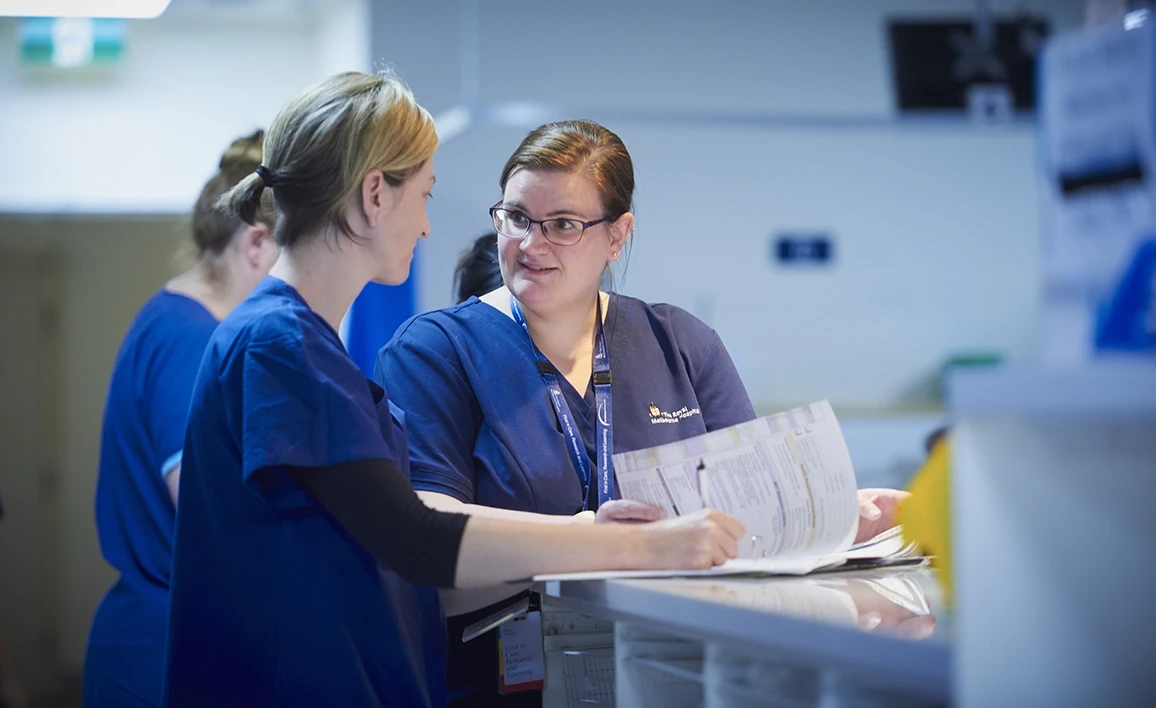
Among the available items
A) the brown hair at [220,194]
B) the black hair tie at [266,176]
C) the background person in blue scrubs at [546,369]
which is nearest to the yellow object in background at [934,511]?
the background person in blue scrubs at [546,369]

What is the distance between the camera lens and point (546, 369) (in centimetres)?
175

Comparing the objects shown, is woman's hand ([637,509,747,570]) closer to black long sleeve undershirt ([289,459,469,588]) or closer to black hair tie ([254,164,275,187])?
black long sleeve undershirt ([289,459,469,588])

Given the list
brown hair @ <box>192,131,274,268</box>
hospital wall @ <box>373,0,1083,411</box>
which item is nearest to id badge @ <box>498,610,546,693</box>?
brown hair @ <box>192,131,274,268</box>

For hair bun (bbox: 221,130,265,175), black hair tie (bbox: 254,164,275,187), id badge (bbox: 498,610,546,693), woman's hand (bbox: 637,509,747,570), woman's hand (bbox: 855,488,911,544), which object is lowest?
id badge (bbox: 498,610,546,693)

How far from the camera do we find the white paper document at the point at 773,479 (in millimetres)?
1276

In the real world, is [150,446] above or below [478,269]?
below

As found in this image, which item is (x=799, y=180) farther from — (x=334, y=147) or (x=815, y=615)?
(x=815, y=615)

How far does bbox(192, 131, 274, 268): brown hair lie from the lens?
2.19 m

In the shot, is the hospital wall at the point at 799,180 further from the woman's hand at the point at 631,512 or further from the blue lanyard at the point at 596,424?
the woman's hand at the point at 631,512

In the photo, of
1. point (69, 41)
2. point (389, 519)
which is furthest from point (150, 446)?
point (69, 41)

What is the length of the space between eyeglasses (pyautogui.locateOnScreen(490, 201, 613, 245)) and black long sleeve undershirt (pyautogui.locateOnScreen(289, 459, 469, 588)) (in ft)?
2.13

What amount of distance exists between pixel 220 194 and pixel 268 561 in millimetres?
1101

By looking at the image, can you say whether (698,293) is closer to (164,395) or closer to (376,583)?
(164,395)

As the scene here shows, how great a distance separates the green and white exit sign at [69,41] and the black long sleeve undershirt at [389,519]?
4.76 metres
